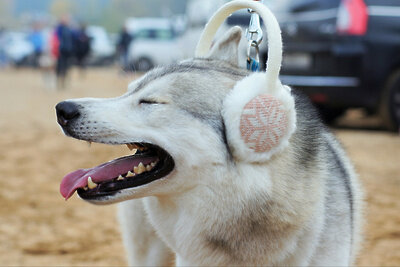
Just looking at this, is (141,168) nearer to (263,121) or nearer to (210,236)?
(210,236)

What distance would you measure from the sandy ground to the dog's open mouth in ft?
3.68

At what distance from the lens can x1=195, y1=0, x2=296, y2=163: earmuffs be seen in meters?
2.32

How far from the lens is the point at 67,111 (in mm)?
2350

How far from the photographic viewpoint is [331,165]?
2.71 m

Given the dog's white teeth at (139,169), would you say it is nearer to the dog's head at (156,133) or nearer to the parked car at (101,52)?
the dog's head at (156,133)

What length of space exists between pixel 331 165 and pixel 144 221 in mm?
1018

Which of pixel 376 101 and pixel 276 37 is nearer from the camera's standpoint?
Answer: pixel 276 37

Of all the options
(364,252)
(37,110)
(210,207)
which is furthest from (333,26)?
(37,110)

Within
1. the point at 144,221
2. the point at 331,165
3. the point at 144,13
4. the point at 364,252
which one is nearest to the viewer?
the point at 331,165

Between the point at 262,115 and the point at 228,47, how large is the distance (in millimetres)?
696

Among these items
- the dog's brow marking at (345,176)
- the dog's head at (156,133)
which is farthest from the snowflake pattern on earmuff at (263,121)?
the dog's brow marking at (345,176)

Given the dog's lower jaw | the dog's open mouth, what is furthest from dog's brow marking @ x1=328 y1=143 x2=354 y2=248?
the dog's open mouth

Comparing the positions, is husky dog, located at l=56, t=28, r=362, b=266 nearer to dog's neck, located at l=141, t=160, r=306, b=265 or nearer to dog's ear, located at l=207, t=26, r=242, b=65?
dog's neck, located at l=141, t=160, r=306, b=265

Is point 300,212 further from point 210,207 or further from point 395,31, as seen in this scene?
point 395,31
